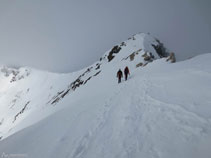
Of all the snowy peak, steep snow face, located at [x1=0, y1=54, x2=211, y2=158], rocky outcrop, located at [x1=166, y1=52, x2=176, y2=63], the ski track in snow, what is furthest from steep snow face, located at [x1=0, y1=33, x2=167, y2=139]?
the ski track in snow

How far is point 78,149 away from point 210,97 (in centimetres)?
520

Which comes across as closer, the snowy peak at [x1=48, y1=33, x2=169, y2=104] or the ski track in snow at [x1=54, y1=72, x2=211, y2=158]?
the ski track in snow at [x1=54, y1=72, x2=211, y2=158]

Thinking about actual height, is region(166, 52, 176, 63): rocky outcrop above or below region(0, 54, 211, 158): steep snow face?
above

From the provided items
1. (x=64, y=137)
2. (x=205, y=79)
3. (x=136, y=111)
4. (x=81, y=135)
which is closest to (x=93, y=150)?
(x=81, y=135)

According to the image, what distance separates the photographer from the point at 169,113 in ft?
12.2

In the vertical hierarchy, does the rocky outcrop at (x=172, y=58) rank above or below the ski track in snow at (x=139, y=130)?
above

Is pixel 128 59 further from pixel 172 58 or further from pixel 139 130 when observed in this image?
pixel 139 130

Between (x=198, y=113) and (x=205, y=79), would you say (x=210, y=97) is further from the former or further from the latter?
(x=205, y=79)

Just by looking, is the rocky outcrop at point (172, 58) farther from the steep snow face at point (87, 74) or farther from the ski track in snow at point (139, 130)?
the ski track in snow at point (139, 130)

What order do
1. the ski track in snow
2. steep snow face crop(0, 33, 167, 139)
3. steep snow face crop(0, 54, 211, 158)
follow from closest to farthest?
steep snow face crop(0, 54, 211, 158)
the ski track in snow
steep snow face crop(0, 33, 167, 139)

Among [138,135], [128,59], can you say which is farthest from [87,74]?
[138,135]

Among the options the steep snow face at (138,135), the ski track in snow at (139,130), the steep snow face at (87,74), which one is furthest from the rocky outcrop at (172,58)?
the ski track in snow at (139,130)

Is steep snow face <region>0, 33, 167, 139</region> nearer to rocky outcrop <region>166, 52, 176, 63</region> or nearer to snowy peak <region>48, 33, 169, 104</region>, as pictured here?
snowy peak <region>48, 33, 169, 104</region>

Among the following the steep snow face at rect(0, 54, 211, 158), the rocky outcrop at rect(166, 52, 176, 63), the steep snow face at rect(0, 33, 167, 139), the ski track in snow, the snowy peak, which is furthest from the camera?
the steep snow face at rect(0, 33, 167, 139)
